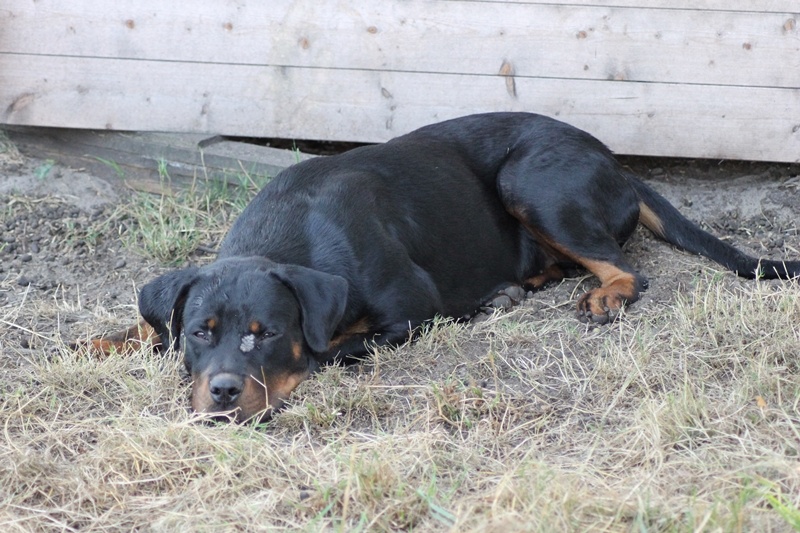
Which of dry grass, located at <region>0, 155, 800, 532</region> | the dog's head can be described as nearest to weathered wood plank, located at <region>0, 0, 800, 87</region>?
dry grass, located at <region>0, 155, 800, 532</region>

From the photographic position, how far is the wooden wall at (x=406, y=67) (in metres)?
5.67

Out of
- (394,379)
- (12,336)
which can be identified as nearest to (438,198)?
(394,379)

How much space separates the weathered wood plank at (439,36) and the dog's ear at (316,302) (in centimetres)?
232

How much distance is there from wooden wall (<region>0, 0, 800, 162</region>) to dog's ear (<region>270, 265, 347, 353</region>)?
90.2 inches

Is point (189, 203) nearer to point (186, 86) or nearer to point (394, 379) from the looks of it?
point (186, 86)

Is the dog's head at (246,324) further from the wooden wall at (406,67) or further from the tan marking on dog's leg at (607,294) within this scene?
the wooden wall at (406,67)

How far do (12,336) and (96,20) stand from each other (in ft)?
7.45

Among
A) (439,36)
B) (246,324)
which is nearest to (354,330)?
(246,324)

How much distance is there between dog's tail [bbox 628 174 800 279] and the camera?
4770 mm

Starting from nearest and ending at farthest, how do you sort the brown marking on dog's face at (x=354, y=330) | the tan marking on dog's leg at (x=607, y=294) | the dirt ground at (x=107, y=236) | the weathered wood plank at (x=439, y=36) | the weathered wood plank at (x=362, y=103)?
1. the brown marking on dog's face at (x=354, y=330)
2. the tan marking on dog's leg at (x=607, y=294)
3. the dirt ground at (x=107, y=236)
4. the weathered wood plank at (x=439, y=36)
5. the weathered wood plank at (x=362, y=103)

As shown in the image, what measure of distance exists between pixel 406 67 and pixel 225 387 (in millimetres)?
2878

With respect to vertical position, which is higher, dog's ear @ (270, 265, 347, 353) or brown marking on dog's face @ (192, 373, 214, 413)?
dog's ear @ (270, 265, 347, 353)

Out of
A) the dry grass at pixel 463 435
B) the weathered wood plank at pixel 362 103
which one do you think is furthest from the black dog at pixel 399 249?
the weathered wood plank at pixel 362 103

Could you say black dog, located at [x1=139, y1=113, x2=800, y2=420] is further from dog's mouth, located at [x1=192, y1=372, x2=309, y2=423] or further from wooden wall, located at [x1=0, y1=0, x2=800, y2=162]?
wooden wall, located at [x1=0, y1=0, x2=800, y2=162]
